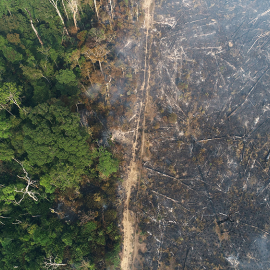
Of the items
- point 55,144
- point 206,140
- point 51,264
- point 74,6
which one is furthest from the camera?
point 74,6

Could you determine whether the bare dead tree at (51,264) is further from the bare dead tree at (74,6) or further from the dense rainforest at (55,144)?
the bare dead tree at (74,6)

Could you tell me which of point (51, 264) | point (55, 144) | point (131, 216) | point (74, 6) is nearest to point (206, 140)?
point (131, 216)

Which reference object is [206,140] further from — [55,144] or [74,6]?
[74,6]

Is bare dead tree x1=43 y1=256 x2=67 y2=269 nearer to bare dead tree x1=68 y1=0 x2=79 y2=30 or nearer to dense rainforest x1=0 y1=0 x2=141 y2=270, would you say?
dense rainforest x1=0 y1=0 x2=141 y2=270

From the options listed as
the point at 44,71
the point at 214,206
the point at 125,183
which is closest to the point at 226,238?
the point at 214,206

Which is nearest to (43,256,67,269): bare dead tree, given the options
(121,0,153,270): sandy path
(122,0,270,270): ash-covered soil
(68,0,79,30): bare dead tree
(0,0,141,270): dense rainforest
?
(0,0,141,270): dense rainforest
